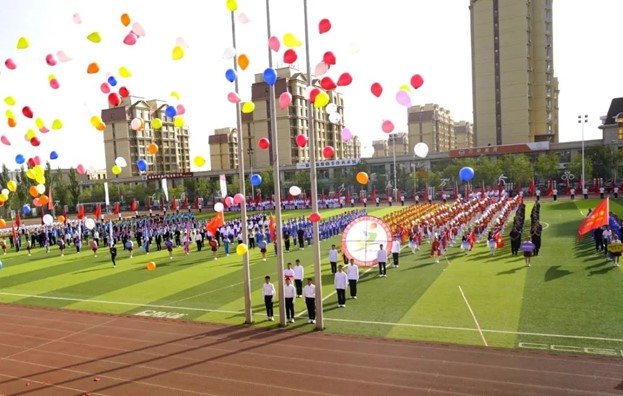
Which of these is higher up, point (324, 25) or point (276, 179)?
point (324, 25)

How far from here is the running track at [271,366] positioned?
8.90 m

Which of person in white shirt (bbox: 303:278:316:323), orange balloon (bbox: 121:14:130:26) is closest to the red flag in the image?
person in white shirt (bbox: 303:278:316:323)

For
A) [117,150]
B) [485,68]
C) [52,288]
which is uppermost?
[485,68]

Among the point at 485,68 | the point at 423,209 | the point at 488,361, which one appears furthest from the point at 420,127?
the point at 488,361

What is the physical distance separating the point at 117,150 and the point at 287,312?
86.9 meters

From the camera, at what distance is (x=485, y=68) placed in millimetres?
67938

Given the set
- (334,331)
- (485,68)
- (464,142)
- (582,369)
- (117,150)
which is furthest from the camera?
(464,142)

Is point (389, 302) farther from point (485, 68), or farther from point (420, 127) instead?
point (420, 127)

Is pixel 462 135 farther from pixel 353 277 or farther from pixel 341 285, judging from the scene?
pixel 341 285

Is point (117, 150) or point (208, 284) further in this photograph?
point (117, 150)

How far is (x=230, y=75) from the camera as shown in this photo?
1176 centimetres

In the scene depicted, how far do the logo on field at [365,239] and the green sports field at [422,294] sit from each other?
2.64 feet

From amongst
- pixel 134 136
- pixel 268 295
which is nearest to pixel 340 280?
pixel 268 295

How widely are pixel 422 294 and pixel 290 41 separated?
9.01 m
